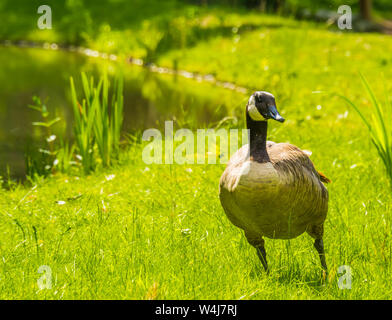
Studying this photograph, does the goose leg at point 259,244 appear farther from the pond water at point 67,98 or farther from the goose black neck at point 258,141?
the pond water at point 67,98

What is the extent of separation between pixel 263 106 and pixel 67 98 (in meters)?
10.6

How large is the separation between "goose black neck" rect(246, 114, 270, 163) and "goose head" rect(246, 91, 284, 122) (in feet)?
0.16

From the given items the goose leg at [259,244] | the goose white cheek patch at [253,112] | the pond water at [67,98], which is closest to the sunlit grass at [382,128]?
the goose leg at [259,244]

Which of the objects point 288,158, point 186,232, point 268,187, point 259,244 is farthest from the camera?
point 186,232

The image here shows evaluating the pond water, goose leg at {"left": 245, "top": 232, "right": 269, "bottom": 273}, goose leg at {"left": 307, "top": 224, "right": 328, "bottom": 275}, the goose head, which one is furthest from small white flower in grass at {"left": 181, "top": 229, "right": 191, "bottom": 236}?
the pond water

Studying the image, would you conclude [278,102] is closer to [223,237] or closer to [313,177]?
[223,237]

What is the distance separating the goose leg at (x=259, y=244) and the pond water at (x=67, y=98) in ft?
12.6

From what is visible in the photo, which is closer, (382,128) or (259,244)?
(259,244)

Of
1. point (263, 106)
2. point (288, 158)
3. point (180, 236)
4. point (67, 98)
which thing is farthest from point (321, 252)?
point (67, 98)

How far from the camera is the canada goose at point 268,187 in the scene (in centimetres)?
332

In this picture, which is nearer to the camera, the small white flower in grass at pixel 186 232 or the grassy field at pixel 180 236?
the grassy field at pixel 180 236

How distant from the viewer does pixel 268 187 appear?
3.31m

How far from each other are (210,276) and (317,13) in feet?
79.7

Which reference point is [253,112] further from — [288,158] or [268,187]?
[268,187]
